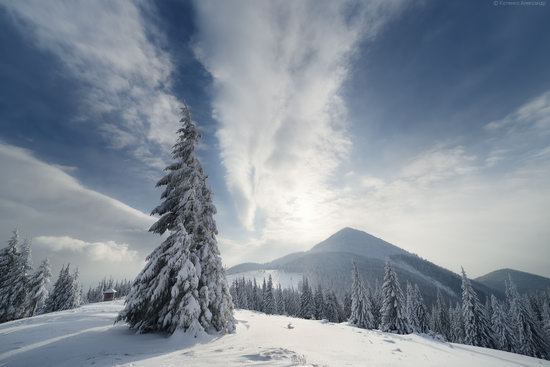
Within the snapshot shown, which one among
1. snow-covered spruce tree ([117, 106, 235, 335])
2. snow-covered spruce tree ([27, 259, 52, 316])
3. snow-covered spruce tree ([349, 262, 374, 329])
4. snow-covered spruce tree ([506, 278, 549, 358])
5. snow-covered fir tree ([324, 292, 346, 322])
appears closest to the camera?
snow-covered spruce tree ([117, 106, 235, 335])

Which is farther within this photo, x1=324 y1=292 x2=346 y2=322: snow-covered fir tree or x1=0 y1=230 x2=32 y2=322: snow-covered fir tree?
x1=324 y1=292 x2=346 y2=322: snow-covered fir tree

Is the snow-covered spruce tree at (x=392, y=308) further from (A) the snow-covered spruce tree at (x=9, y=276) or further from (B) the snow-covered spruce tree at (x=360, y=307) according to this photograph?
(A) the snow-covered spruce tree at (x=9, y=276)

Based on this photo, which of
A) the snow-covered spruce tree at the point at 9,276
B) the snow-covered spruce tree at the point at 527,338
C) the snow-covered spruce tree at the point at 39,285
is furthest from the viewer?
the snow-covered spruce tree at the point at 527,338

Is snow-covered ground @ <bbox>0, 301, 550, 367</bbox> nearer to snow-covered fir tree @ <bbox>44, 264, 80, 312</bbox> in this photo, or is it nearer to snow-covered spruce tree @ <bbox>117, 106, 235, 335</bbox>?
snow-covered spruce tree @ <bbox>117, 106, 235, 335</bbox>

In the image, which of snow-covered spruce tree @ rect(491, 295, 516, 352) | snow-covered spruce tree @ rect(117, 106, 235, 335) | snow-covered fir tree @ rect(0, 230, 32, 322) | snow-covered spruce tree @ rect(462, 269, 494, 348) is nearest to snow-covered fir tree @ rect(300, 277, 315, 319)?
snow-covered spruce tree @ rect(462, 269, 494, 348)

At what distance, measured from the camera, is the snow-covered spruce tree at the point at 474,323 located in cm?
4039

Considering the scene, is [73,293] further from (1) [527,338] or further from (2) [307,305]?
(1) [527,338]

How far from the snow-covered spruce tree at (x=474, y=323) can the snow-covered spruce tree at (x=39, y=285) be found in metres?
74.2

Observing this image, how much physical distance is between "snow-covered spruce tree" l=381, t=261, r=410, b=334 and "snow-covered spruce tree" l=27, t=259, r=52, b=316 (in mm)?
59317

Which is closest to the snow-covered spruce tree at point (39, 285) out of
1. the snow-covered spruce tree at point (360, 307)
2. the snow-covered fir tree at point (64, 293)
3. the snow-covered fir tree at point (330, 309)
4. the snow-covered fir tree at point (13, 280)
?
the snow-covered fir tree at point (13, 280)

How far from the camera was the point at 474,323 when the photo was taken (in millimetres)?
41500


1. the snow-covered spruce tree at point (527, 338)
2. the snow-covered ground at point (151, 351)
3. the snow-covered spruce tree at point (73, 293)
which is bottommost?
the snow-covered spruce tree at point (527, 338)

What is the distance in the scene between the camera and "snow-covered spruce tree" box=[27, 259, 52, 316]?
141ft

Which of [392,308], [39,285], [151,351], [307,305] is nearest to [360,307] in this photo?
[392,308]
